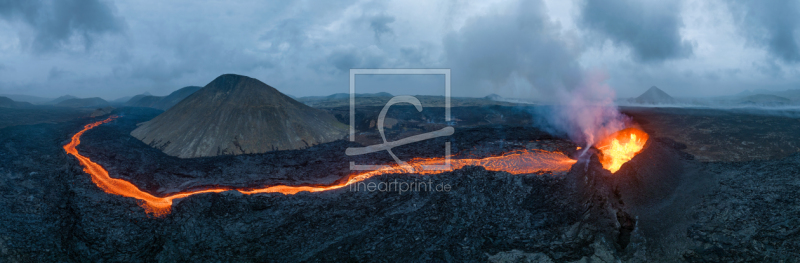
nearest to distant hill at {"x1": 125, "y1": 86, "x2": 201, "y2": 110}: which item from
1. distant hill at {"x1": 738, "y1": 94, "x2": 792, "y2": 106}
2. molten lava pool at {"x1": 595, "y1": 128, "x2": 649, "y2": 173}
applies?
molten lava pool at {"x1": 595, "y1": 128, "x2": 649, "y2": 173}

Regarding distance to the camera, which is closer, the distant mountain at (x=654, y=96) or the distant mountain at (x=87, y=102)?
the distant mountain at (x=654, y=96)

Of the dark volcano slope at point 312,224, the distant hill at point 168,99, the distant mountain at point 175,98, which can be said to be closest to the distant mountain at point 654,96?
the dark volcano slope at point 312,224

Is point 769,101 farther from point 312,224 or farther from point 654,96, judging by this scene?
point 312,224

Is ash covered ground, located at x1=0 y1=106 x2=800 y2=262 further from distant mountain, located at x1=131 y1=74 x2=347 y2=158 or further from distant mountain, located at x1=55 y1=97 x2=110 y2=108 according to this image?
distant mountain, located at x1=55 y1=97 x2=110 y2=108

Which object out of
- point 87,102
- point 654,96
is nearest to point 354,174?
point 654,96

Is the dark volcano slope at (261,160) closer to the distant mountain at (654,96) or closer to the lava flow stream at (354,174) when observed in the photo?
the lava flow stream at (354,174)
